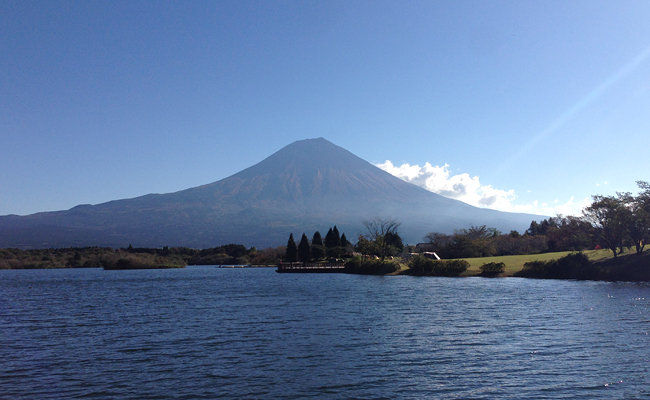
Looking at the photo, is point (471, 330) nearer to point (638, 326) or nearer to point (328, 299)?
point (638, 326)

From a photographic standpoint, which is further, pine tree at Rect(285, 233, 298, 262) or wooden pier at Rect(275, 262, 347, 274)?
pine tree at Rect(285, 233, 298, 262)

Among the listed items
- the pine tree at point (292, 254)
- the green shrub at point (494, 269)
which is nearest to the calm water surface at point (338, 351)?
the green shrub at point (494, 269)

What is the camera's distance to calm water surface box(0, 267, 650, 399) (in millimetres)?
14547

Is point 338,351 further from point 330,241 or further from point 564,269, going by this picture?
point 330,241

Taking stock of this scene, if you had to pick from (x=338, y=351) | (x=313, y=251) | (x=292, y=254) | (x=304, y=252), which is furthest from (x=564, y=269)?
(x=292, y=254)

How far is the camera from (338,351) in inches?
781

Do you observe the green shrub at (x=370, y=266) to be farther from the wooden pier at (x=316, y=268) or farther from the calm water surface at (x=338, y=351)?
the calm water surface at (x=338, y=351)

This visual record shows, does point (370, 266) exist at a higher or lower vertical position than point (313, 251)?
lower

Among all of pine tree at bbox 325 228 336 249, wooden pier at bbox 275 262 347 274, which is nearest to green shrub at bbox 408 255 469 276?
wooden pier at bbox 275 262 347 274

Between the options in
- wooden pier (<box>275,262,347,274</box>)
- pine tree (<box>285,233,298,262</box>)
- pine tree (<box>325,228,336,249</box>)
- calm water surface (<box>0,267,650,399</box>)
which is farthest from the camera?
pine tree (<box>325,228,336,249</box>)

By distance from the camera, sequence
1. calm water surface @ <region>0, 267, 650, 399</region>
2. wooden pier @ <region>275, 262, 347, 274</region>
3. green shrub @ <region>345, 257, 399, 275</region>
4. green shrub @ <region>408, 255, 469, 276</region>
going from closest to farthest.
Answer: calm water surface @ <region>0, 267, 650, 399</region>
green shrub @ <region>408, 255, 469, 276</region>
green shrub @ <region>345, 257, 399, 275</region>
wooden pier @ <region>275, 262, 347, 274</region>

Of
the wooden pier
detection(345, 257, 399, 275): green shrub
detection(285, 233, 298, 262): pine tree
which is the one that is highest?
detection(285, 233, 298, 262): pine tree

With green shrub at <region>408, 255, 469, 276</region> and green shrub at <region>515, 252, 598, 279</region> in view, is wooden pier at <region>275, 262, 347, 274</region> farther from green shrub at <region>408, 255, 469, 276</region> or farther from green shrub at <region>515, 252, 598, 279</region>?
green shrub at <region>515, 252, 598, 279</region>

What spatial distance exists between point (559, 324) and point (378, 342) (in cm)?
1145
